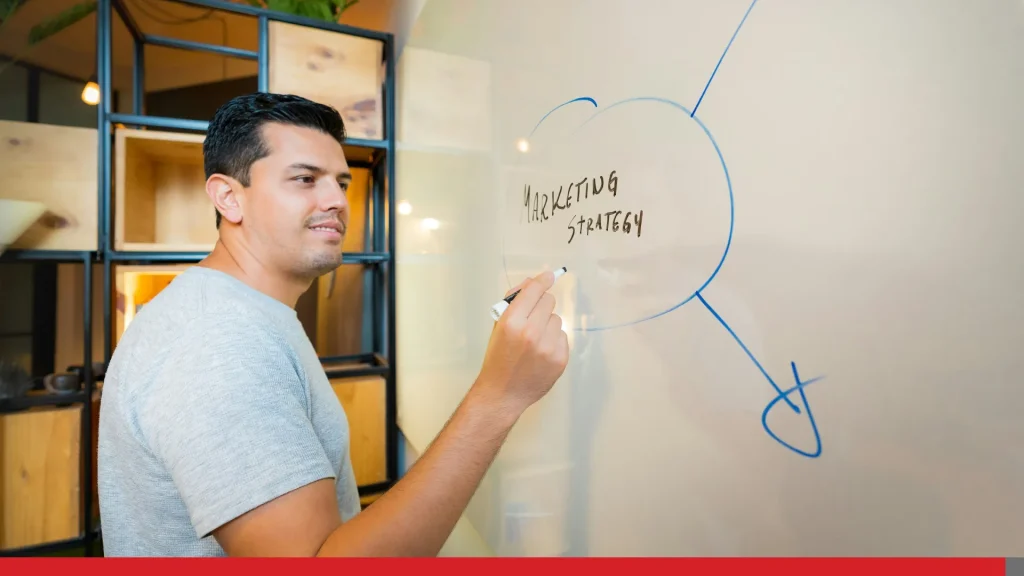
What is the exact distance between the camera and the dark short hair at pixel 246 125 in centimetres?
76

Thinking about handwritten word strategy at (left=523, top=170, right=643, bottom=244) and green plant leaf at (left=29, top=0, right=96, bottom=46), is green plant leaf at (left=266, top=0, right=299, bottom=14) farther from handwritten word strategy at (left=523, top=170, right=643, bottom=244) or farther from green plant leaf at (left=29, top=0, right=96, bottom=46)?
handwritten word strategy at (left=523, top=170, right=643, bottom=244)

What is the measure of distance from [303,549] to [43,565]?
23 centimetres

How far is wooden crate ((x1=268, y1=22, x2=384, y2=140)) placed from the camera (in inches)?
60.0

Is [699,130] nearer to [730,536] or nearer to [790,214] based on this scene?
[790,214]

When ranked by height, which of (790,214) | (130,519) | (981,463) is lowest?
(130,519)

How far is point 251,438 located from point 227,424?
0.03 metres

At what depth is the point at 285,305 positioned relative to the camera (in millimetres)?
790

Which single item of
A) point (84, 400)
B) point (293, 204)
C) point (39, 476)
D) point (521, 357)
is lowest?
point (39, 476)

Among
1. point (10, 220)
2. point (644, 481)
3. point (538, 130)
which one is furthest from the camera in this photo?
point (10, 220)

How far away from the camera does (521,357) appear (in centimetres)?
50

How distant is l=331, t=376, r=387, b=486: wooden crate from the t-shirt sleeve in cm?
118

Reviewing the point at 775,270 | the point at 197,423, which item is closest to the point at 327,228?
the point at 197,423

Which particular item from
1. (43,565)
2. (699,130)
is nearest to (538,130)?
(699,130)

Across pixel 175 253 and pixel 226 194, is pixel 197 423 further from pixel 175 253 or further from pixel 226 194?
pixel 175 253
